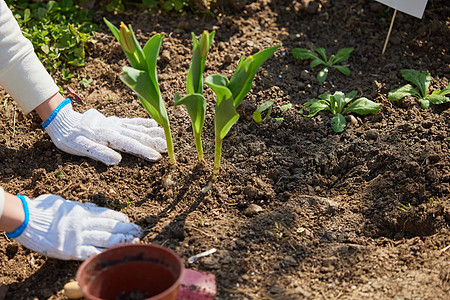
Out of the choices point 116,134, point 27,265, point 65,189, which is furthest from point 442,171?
point 27,265

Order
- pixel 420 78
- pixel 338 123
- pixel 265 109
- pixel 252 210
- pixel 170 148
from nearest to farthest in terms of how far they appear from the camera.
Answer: pixel 252 210
pixel 170 148
pixel 338 123
pixel 265 109
pixel 420 78

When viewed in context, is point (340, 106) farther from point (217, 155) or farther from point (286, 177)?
point (217, 155)

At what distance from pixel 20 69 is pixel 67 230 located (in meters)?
0.85

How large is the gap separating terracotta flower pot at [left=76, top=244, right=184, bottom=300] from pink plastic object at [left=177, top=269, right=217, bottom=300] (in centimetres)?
9

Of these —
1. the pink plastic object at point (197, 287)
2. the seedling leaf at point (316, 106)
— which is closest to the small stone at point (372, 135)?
the seedling leaf at point (316, 106)

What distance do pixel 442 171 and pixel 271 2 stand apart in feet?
5.61

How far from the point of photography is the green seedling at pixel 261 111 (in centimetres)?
245

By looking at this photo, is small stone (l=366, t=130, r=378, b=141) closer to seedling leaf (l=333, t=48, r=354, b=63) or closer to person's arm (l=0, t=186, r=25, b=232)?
seedling leaf (l=333, t=48, r=354, b=63)

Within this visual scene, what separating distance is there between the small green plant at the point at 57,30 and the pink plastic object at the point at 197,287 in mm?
1581

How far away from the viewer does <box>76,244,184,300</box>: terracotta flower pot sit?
1479 millimetres

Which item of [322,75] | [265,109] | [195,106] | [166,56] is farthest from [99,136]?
[322,75]

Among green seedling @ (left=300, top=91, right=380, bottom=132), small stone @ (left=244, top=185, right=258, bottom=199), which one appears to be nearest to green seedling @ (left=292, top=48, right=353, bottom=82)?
green seedling @ (left=300, top=91, right=380, bottom=132)

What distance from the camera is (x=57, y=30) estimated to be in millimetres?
2852

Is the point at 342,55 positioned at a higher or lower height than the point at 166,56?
higher
